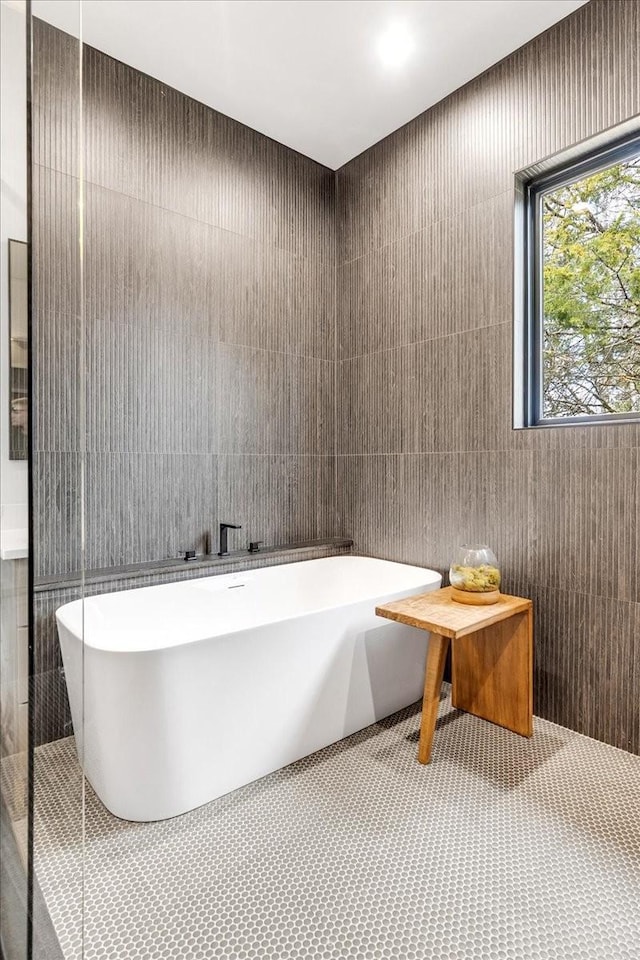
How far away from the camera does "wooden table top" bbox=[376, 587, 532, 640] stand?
184 cm

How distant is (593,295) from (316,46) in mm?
1666

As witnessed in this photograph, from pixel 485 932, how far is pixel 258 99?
136 inches

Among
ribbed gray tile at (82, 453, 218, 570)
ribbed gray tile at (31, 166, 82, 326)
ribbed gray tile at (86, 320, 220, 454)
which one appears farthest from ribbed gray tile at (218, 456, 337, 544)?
ribbed gray tile at (31, 166, 82, 326)

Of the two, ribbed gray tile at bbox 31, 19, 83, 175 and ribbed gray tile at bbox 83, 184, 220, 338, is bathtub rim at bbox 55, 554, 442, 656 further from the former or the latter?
ribbed gray tile at bbox 83, 184, 220, 338

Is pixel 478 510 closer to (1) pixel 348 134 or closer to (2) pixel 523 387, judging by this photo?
(2) pixel 523 387

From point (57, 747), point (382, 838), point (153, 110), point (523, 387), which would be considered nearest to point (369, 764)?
point (382, 838)

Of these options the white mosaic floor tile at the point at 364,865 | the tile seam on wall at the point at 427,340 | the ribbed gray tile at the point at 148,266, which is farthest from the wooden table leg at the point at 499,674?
the ribbed gray tile at the point at 148,266

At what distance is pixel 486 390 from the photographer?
2.45 meters

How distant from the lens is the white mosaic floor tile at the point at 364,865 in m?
1.21

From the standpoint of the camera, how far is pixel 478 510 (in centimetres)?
247

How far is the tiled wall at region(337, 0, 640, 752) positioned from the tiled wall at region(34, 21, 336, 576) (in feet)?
0.96

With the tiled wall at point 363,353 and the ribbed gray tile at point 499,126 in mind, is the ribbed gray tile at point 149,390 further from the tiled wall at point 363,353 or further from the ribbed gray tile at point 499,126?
the ribbed gray tile at point 499,126

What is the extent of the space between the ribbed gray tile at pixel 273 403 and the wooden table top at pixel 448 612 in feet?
4.14

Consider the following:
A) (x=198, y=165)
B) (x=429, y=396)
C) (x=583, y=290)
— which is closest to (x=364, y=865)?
(x=429, y=396)
